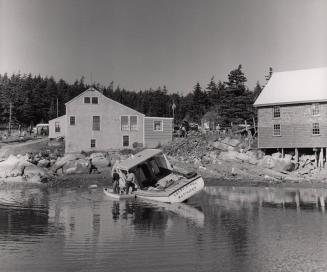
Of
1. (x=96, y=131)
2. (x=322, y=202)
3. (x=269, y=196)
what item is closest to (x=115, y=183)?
(x=269, y=196)

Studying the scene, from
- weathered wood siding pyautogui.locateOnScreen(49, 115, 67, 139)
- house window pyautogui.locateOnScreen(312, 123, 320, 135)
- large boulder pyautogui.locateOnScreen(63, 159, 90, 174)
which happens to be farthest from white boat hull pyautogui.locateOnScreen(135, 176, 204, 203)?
Answer: weathered wood siding pyautogui.locateOnScreen(49, 115, 67, 139)

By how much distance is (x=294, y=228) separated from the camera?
22.7 m

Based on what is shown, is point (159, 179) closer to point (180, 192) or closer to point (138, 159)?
point (138, 159)

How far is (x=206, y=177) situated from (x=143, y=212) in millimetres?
19463

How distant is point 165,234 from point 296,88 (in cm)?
3258

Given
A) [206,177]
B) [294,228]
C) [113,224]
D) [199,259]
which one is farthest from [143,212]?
[206,177]

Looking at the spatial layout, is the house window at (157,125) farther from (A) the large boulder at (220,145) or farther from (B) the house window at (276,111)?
(B) the house window at (276,111)

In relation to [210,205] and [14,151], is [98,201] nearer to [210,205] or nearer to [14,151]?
[210,205]

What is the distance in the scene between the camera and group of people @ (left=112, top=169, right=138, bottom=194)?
33938 millimetres

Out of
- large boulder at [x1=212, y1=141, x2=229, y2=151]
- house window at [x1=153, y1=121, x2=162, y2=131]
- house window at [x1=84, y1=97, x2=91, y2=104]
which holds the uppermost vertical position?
house window at [x1=84, y1=97, x2=91, y2=104]

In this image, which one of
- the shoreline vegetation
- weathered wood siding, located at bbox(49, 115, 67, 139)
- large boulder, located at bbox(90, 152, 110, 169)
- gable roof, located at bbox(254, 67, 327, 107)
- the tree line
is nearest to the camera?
the shoreline vegetation

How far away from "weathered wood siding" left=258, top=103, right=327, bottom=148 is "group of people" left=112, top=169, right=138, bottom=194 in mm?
20087

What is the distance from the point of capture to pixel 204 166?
165 ft

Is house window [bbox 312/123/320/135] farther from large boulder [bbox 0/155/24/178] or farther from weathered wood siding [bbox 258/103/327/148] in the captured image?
large boulder [bbox 0/155/24/178]
